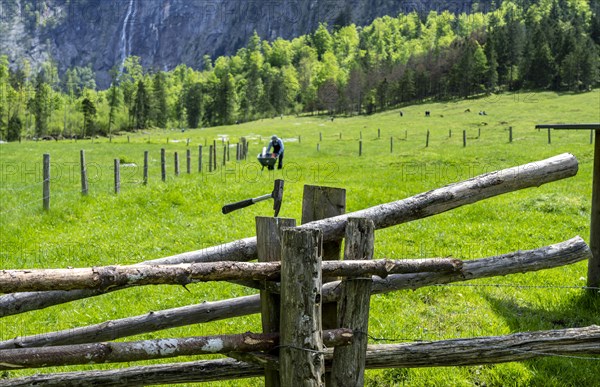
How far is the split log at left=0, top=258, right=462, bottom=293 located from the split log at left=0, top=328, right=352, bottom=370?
474mm

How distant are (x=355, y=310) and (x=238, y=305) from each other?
1.66 meters

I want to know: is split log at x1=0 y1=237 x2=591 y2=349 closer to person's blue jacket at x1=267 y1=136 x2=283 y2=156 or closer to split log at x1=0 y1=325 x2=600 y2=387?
split log at x1=0 y1=325 x2=600 y2=387

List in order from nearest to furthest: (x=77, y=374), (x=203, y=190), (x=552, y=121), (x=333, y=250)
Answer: (x=77, y=374) < (x=333, y=250) < (x=203, y=190) < (x=552, y=121)

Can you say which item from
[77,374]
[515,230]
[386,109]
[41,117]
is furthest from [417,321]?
[41,117]

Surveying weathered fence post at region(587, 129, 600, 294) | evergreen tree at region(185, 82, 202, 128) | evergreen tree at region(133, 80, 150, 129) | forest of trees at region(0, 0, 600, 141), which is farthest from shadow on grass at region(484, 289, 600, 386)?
A: evergreen tree at region(185, 82, 202, 128)

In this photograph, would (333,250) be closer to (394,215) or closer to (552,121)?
(394,215)

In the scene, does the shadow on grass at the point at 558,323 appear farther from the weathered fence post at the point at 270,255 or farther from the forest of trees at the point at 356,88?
the forest of trees at the point at 356,88

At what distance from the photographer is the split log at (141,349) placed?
13.0 feet

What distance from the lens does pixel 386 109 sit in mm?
123062

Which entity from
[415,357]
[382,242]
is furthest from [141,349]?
[382,242]

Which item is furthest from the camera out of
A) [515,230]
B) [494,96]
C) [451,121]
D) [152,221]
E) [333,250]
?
[494,96]

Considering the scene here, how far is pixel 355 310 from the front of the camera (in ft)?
15.4

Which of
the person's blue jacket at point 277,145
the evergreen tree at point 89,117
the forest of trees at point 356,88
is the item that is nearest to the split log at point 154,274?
the person's blue jacket at point 277,145

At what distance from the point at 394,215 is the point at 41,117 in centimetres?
13791
